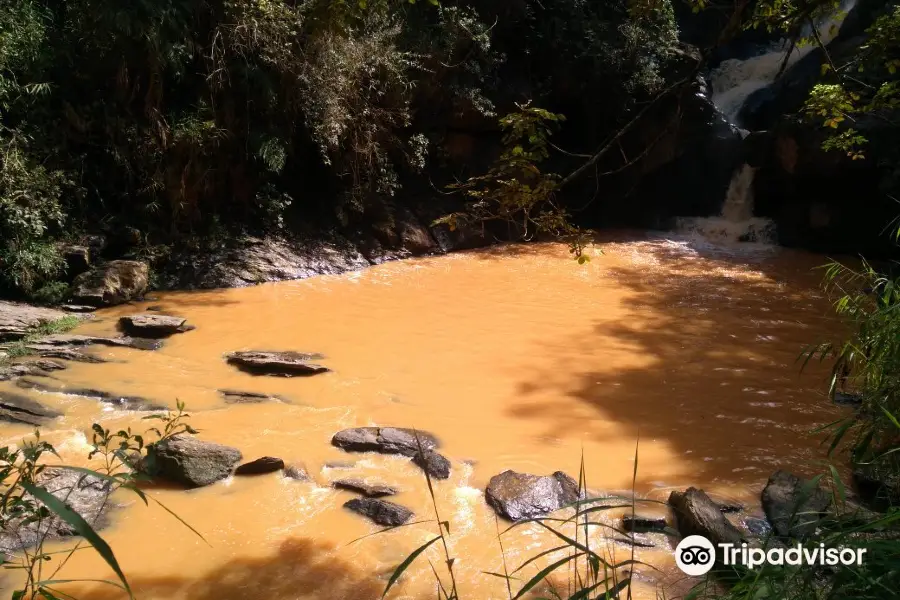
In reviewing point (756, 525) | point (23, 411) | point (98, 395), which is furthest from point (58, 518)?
point (756, 525)

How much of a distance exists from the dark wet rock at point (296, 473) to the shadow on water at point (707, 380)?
1816 mm

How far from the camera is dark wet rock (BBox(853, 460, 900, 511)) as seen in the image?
11.3 feet

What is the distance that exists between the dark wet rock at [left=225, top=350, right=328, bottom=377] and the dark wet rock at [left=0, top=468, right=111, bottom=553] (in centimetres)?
210

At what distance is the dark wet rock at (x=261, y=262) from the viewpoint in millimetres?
8961

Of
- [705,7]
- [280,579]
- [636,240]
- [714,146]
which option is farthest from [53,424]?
[714,146]

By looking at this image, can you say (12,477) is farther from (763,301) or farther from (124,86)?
(763,301)

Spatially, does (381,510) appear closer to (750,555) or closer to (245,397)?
(750,555)

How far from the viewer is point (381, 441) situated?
4.42m

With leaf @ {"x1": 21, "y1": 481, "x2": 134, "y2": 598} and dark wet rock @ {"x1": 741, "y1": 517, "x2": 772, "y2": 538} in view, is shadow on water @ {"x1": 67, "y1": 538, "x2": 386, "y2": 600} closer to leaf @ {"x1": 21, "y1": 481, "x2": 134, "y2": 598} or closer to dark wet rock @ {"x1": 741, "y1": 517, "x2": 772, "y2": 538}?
leaf @ {"x1": 21, "y1": 481, "x2": 134, "y2": 598}

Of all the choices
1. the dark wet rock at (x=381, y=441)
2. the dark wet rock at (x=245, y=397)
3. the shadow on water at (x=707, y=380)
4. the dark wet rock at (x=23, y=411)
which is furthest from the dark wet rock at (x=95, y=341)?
the shadow on water at (x=707, y=380)

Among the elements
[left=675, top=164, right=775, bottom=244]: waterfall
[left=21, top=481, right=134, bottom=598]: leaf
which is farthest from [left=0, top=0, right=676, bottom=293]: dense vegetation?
[left=21, top=481, right=134, bottom=598]: leaf

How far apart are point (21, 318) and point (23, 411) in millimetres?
2432

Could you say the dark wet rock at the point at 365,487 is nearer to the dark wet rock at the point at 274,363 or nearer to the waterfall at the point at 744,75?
the dark wet rock at the point at 274,363

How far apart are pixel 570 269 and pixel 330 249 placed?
3.97 metres
